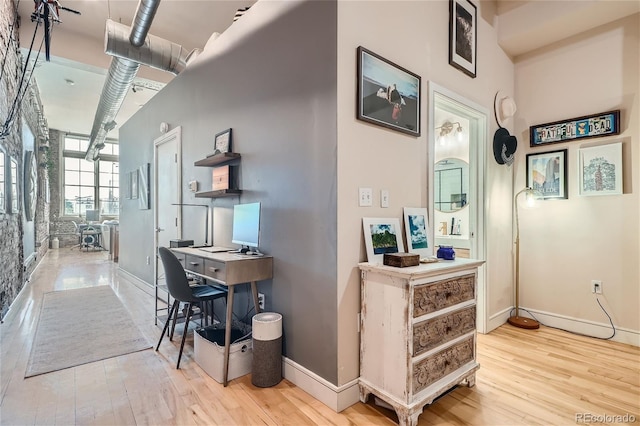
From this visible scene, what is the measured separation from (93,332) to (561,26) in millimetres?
5312

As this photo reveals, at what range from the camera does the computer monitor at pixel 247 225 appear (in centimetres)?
234

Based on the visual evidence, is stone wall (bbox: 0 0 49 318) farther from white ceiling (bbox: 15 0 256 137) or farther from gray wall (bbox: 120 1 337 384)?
gray wall (bbox: 120 1 337 384)

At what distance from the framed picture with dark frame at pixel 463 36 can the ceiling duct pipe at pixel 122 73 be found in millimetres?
2521

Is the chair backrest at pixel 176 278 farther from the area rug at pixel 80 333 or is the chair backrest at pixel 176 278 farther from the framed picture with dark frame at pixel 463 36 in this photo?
the framed picture with dark frame at pixel 463 36

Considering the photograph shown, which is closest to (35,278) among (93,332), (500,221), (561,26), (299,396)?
(93,332)

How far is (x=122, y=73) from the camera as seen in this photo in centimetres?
400

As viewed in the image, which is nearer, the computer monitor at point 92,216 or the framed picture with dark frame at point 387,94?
the framed picture with dark frame at point 387,94

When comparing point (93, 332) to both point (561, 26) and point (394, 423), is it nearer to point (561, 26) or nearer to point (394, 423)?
point (394, 423)

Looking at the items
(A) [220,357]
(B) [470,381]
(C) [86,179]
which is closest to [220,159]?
(A) [220,357]

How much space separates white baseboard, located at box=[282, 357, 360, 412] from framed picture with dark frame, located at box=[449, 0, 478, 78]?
2594 mm

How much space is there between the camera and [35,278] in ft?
17.9

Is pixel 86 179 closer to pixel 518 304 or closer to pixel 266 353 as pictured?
pixel 266 353

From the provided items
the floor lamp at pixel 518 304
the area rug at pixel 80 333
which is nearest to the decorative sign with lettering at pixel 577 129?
the floor lamp at pixel 518 304

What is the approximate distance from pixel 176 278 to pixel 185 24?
11.3ft
